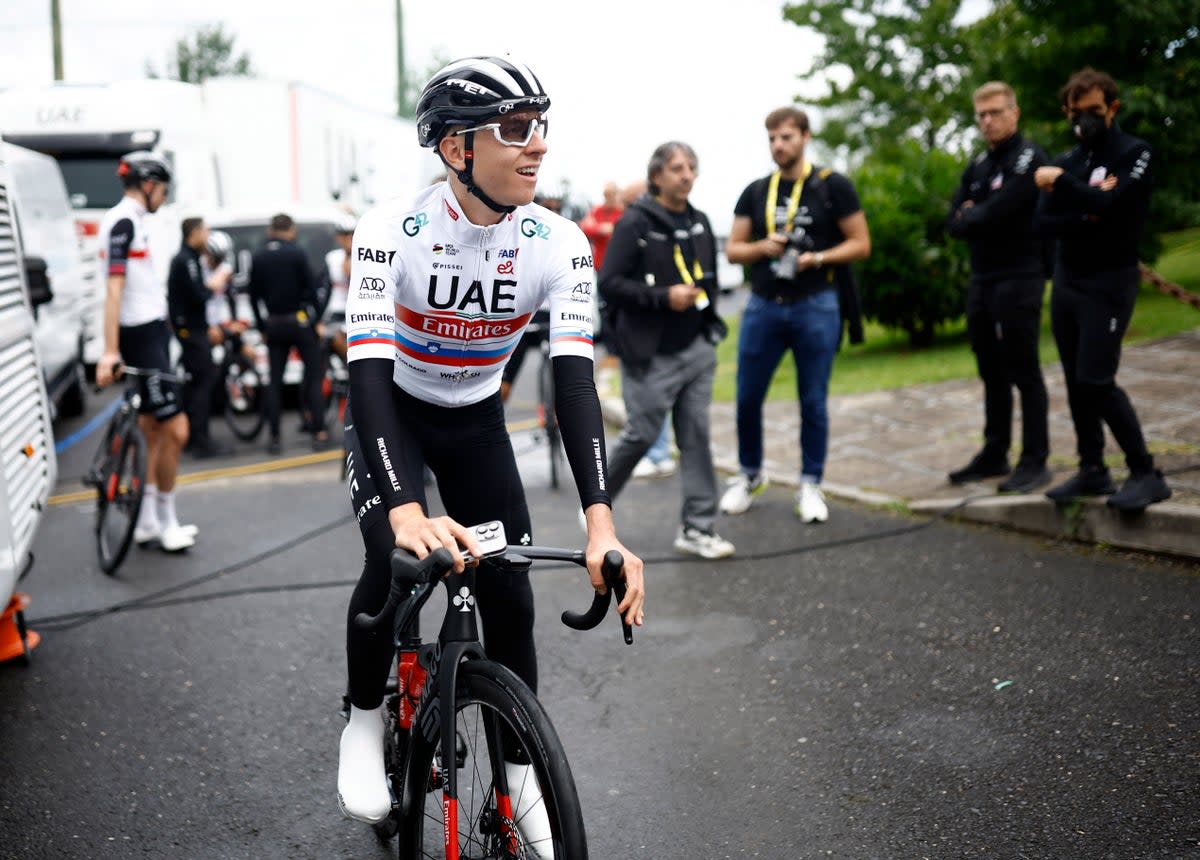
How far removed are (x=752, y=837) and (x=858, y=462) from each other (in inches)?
207

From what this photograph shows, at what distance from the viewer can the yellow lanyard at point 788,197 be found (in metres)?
7.00

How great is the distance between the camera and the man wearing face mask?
5.86 m

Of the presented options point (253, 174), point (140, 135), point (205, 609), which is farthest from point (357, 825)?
point (253, 174)

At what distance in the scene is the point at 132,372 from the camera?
23.2 ft

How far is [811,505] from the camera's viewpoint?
711 cm

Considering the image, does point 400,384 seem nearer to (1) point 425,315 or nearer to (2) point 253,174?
(1) point 425,315

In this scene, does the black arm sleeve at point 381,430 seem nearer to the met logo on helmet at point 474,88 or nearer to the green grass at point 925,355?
the met logo on helmet at point 474,88

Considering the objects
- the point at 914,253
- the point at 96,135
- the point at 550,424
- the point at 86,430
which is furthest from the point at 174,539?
the point at 96,135

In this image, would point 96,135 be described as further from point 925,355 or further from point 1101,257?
point 1101,257

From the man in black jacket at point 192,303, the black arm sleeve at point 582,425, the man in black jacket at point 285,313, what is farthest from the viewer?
the man in black jacket at point 285,313

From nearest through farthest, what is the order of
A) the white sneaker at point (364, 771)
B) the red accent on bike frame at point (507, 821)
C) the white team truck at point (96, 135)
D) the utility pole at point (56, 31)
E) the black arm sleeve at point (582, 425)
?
the red accent on bike frame at point (507, 821) < the black arm sleeve at point (582, 425) < the white sneaker at point (364, 771) < the white team truck at point (96, 135) < the utility pole at point (56, 31)

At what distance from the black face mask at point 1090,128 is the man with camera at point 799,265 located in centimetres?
132

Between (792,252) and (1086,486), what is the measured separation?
6.91ft

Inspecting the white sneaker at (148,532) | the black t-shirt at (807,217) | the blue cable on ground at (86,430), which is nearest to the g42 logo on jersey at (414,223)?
the black t-shirt at (807,217)
